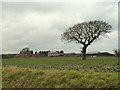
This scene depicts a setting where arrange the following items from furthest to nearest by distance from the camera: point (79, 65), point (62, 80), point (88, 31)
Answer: point (88, 31) → point (79, 65) → point (62, 80)

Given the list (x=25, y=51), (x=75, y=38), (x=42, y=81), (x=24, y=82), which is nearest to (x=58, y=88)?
(x=42, y=81)

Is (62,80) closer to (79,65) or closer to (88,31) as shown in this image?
(79,65)

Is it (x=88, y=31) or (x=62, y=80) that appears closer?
(x=62, y=80)

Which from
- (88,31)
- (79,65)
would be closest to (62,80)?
(79,65)

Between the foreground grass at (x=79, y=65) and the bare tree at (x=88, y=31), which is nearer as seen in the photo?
the foreground grass at (x=79, y=65)

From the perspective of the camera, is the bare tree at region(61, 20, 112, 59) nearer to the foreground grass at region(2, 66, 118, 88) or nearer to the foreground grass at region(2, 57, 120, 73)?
the foreground grass at region(2, 57, 120, 73)

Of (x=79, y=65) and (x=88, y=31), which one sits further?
(x=88, y=31)

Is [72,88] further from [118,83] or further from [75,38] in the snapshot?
[75,38]

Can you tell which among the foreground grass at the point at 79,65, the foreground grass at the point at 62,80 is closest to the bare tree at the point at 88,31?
the foreground grass at the point at 79,65

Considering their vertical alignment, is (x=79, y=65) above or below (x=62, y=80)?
below

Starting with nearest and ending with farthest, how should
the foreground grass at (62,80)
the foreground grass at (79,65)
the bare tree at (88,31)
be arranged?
the foreground grass at (62,80) < the foreground grass at (79,65) < the bare tree at (88,31)

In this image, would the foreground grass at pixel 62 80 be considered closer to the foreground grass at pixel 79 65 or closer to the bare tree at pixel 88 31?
the foreground grass at pixel 79 65

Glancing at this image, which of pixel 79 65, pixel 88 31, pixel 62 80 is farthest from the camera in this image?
pixel 88 31

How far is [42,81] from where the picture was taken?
26.6ft
